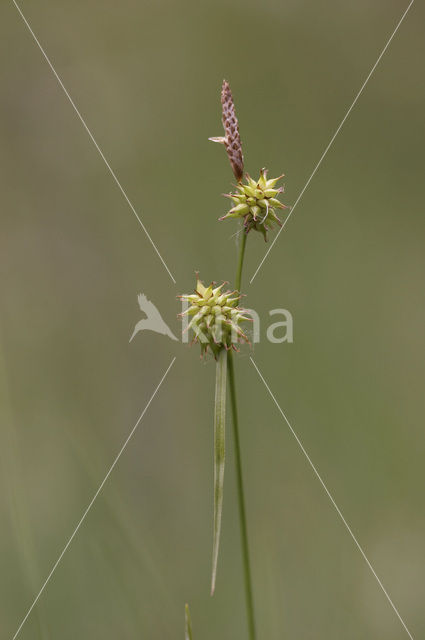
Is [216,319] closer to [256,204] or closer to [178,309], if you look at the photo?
[256,204]

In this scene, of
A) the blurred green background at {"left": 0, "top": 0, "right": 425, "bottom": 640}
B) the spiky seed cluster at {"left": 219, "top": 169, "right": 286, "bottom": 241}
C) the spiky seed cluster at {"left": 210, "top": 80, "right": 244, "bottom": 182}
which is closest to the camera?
the spiky seed cluster at {"left": 210, "top": 80, "right": 244, "bottom": 182}

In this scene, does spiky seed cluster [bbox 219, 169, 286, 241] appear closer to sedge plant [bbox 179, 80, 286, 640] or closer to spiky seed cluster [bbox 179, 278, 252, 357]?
sedge plant [bbox 179, 80, 286, 640]

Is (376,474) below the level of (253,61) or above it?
below

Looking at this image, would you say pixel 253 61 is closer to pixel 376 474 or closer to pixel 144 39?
pixel 144 39

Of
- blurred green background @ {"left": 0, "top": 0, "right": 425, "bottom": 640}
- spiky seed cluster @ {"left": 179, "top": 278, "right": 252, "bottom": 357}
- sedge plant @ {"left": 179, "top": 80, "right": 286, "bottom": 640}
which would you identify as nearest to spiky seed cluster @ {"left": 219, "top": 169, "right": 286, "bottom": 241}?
sedge plant @ {"left": 179, "top": 80, "right": 286, "bottom": 640}

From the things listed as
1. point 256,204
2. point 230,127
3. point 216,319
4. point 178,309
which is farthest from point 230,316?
point 178,309

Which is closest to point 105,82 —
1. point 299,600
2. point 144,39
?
point 144,39
